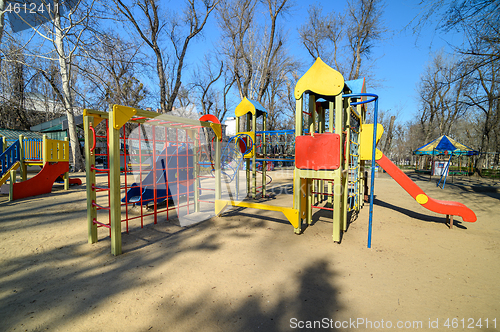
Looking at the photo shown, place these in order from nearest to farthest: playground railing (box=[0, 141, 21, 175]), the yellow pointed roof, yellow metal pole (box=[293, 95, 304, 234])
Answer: yellow metal pole (box=[293, 95, 304, 234]) → playground railing (box=[0, 141, 21, 175]) → the yellow pointed roof

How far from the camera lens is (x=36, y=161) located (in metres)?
8.03

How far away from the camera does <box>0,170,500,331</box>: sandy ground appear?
2.03m

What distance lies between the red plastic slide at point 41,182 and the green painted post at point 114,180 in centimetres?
608

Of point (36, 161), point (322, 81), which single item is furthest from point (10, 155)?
point (322, 81)

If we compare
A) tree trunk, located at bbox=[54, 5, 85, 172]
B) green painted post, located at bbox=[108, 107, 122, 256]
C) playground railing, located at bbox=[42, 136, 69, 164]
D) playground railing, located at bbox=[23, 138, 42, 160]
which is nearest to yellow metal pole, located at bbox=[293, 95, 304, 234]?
green painted post, located at bbox=[108, 107, 122, 256]

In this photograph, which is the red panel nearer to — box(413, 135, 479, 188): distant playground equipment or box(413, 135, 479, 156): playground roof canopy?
box(413, 135, 479, 188): distant playground equipment

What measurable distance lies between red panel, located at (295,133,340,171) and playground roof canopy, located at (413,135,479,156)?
12.5m

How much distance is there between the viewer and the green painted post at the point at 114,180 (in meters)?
3.15

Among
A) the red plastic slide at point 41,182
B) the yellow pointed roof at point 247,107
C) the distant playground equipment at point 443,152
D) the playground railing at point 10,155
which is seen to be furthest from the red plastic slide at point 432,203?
the playground railing at point 10,155

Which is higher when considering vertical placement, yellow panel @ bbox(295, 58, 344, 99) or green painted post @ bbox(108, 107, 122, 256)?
yellow panel @ bbox(295, 58, 344, 99)

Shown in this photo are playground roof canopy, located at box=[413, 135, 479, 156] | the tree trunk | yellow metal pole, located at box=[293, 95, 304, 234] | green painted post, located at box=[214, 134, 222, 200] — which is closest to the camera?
yellow metal pole, located at box=[293, 95, 304, 234]

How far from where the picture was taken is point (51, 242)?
3.74 meters

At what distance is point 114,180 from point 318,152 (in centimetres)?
316

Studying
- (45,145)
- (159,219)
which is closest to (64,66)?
(45,145)
